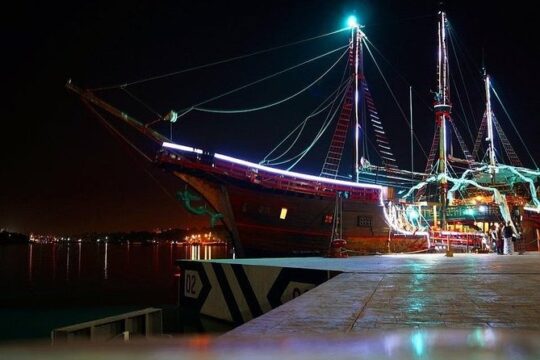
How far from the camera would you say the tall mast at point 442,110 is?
91.5ft

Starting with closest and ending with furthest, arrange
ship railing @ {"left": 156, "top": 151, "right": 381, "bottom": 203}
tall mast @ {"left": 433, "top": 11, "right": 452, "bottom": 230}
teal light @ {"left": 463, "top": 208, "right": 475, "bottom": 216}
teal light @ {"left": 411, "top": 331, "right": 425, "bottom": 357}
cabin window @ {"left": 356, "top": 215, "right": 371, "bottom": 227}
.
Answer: teal light @ {"left": 411, "top": 331, "right": 425, "bottom": 357}
ship railing @ {"left": 156, "top": 151, "right": 381, "bottom": 203}
tall mast @ {"left": 433, "top": 11, "right": 452, "bottom": 230}
cabin window @ {"left": 356, "top": 215, "right": 371, "bottom": 227}
teal light @ {"left": 463, "top": 208, "right": 475, "bottom": 216}

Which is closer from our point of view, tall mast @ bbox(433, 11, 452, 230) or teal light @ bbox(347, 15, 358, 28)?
tall mast @ bbox(433, 11, 452, 230)

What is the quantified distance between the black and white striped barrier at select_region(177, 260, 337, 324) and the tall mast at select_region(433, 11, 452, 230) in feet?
45.8

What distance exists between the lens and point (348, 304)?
6.80 m

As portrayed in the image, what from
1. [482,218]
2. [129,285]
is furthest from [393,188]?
[129,285]

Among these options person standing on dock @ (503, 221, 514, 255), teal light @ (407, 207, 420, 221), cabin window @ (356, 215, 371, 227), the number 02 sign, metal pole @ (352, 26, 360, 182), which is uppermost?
metal pole @ (352, 26, 360, 182)

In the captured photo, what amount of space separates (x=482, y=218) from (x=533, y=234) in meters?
8.73

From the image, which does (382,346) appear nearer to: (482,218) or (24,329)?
(24,329)

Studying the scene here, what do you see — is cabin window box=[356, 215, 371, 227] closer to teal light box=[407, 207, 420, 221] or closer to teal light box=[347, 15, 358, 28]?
teal light box=[407, 207, 420, 221]

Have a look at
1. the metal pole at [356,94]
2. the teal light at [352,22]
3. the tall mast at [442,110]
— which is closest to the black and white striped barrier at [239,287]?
the tall mast at [442,110]

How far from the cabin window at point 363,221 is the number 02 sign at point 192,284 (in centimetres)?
1430

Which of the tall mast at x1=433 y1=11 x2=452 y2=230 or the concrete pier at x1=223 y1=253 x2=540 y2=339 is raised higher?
the tall mast at x1=433 y1=11 x2=452 y2=230

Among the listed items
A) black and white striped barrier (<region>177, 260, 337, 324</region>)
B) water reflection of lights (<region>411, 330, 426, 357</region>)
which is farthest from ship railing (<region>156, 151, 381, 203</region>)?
water reflection of lights (<region>411, 330, 426, 357</region>)

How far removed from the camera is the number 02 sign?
16469 mm
